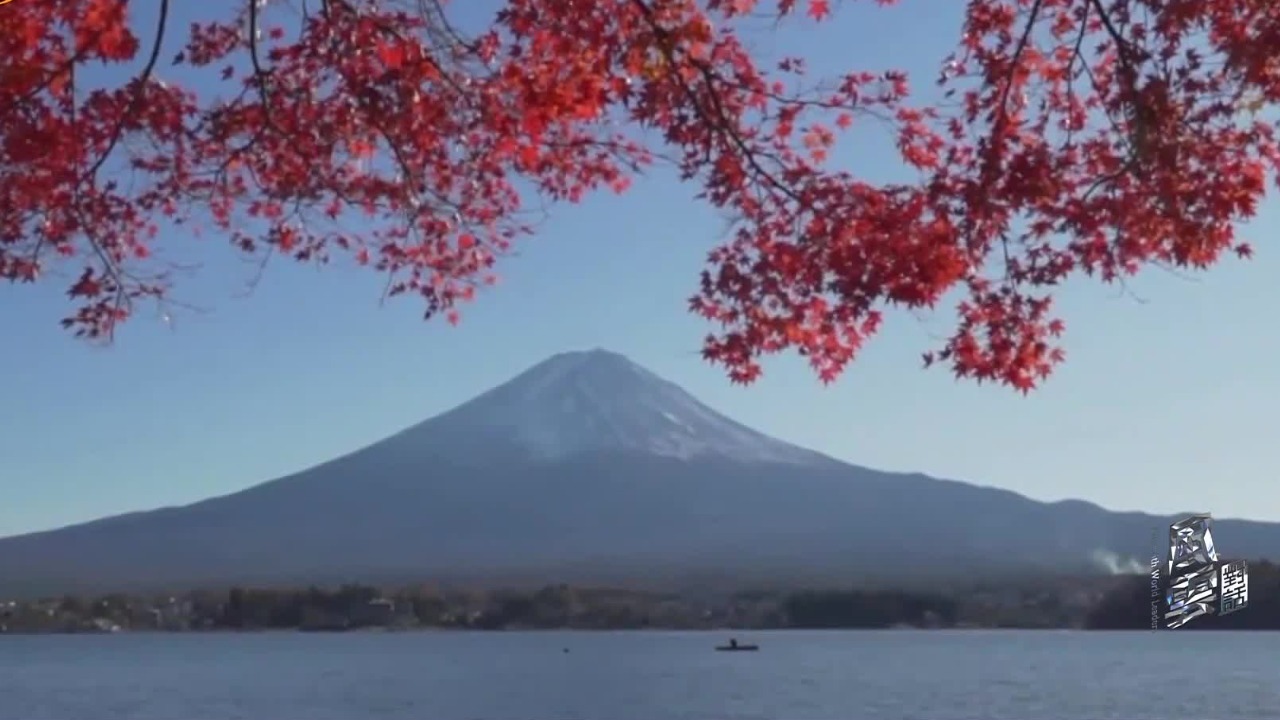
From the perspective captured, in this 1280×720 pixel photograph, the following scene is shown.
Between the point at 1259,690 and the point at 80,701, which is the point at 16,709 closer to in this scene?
the point at 80,701

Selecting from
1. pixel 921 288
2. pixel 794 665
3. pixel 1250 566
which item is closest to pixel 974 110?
pixel 921 288

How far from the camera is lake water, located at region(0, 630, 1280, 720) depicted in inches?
1951

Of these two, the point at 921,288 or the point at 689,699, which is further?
the point at 689,699

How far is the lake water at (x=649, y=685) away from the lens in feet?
163

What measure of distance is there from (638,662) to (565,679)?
68.4 feet

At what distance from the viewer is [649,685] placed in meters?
68.1

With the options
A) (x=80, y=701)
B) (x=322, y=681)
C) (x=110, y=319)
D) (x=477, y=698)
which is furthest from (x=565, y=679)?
(x=110, y=319)

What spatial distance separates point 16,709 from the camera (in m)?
53.2

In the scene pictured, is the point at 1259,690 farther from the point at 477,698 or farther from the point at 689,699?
the point at 477,698

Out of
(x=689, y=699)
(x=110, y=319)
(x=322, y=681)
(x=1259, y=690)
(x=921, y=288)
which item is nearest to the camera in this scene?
(x=921, y=288)

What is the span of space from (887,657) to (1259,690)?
128 feet

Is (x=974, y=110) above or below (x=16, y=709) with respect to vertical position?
above

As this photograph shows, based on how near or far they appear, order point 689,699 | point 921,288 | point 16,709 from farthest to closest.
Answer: point 689,699 < point 16,709 < point 921,288

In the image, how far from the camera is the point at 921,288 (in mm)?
6648
